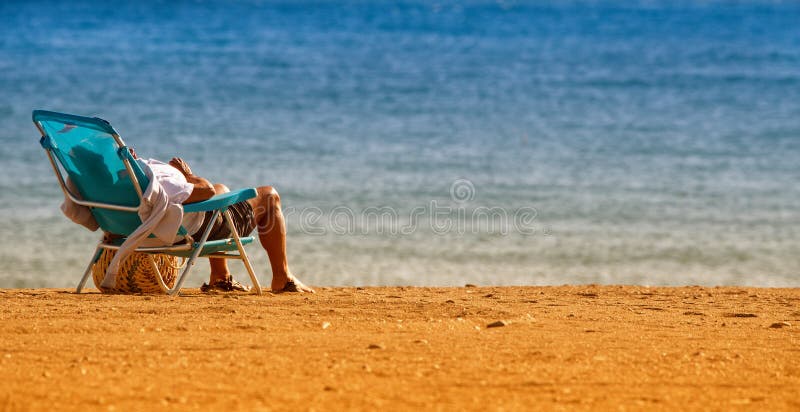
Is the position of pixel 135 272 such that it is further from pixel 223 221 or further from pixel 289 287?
pixel 289 287

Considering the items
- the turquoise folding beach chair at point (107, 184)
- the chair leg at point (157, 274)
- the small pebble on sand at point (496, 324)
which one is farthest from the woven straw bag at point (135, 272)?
the small pebble on sand at point (496, 324)

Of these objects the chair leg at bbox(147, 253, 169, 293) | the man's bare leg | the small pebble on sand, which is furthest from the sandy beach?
the man's bare leg

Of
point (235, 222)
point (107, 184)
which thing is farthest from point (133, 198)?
point (235, 222)

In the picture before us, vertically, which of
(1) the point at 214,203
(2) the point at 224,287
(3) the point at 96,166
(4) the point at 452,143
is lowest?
(2) the point at 224,287

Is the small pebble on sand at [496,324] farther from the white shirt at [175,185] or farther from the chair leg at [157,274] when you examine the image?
the chair leg at [157,274]

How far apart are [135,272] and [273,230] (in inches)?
31.9

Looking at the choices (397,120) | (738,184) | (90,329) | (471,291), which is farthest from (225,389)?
(397,120)

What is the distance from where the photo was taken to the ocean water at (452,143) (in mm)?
10422

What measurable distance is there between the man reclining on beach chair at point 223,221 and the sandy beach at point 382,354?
362 mm

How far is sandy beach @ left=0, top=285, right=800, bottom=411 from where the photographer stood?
382cm

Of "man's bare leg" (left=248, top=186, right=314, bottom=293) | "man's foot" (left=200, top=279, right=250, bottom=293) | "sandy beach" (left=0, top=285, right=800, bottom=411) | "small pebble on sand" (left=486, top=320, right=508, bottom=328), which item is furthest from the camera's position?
"man's foot" (left=200, top=279, right=250, bottom=293)

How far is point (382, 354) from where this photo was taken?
4480 mm

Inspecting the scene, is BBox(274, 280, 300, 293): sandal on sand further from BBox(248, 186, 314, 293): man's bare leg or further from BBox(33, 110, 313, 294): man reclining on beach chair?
BBox(33, 110, 313, 294): man reclining on beach chair

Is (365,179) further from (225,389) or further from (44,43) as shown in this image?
(44,43)
